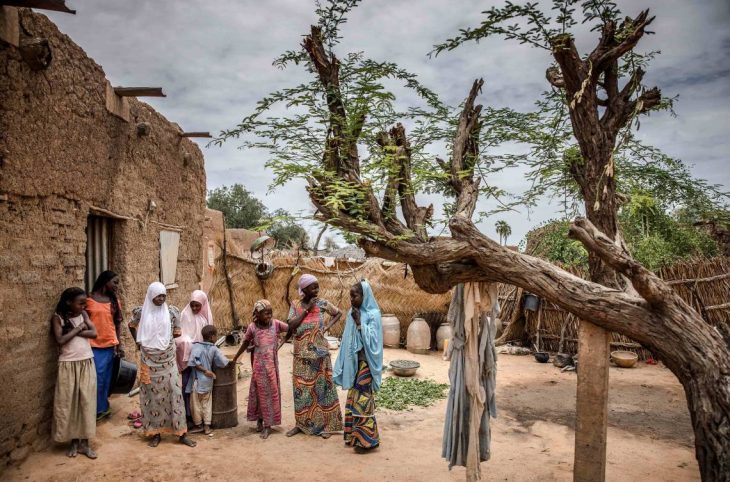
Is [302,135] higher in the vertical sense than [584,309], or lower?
higher

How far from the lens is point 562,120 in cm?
522

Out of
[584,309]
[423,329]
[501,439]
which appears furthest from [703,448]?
[423,329]

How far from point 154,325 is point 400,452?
2776 millimetres

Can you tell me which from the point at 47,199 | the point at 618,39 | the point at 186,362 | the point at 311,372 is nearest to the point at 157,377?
the point at 186,362

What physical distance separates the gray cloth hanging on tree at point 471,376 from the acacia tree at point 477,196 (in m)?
0.22

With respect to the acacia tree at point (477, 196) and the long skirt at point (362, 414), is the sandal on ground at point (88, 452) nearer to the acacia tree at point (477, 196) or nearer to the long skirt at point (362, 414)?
the long skirt at point (362, 414)

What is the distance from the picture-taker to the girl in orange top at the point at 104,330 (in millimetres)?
Answer: 4613

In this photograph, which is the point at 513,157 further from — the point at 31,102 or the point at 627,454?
the point at 31,102

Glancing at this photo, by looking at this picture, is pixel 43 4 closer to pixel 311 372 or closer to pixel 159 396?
pixel 159 396

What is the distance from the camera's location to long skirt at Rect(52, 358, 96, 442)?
414 centimetres

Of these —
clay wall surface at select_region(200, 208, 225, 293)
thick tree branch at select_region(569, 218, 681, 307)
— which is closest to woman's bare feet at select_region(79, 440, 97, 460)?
thick tree branch at select_region(569, 218, 681, 307)

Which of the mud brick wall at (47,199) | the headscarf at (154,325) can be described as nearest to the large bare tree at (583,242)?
the headscarf at (154,325)

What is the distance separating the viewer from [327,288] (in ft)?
36.4

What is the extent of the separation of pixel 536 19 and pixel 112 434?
586cm
